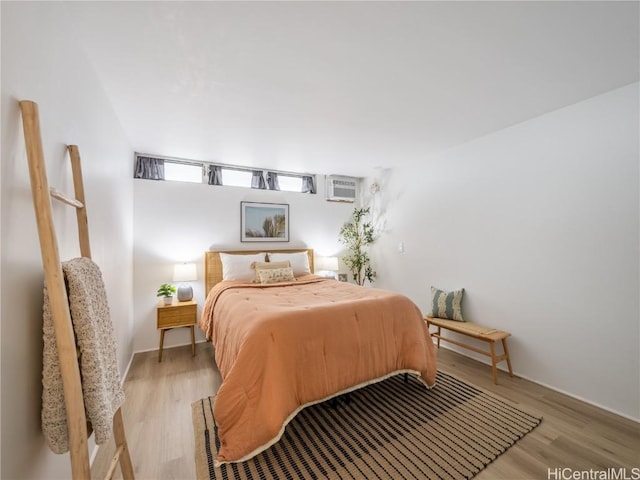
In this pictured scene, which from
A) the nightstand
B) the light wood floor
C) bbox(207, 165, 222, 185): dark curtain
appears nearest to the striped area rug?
the light wood floor

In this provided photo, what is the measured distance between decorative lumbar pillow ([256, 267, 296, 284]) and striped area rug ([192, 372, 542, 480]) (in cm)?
145

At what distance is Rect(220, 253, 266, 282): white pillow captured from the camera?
3.52 metres

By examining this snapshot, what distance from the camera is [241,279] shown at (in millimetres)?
3520

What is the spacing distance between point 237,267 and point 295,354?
200 centimetres

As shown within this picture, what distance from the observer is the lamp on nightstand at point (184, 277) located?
331 centimetres

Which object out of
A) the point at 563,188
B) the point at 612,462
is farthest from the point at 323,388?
the point at 563,188

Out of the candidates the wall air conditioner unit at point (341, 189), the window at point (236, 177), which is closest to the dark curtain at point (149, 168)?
the window at point (236, 177)

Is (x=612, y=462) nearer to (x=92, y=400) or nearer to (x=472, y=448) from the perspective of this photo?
(x=472, y=448)

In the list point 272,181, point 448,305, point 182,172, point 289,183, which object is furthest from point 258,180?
point 448,305

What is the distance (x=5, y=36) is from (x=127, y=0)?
2.21 feet

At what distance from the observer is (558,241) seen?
2.45 metres

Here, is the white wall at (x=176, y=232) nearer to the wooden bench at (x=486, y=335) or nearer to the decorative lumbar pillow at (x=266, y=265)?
the decorative lumbar pillow at (x=266, y=265)

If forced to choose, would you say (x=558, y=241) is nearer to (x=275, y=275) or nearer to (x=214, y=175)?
(x=275, y=275)
